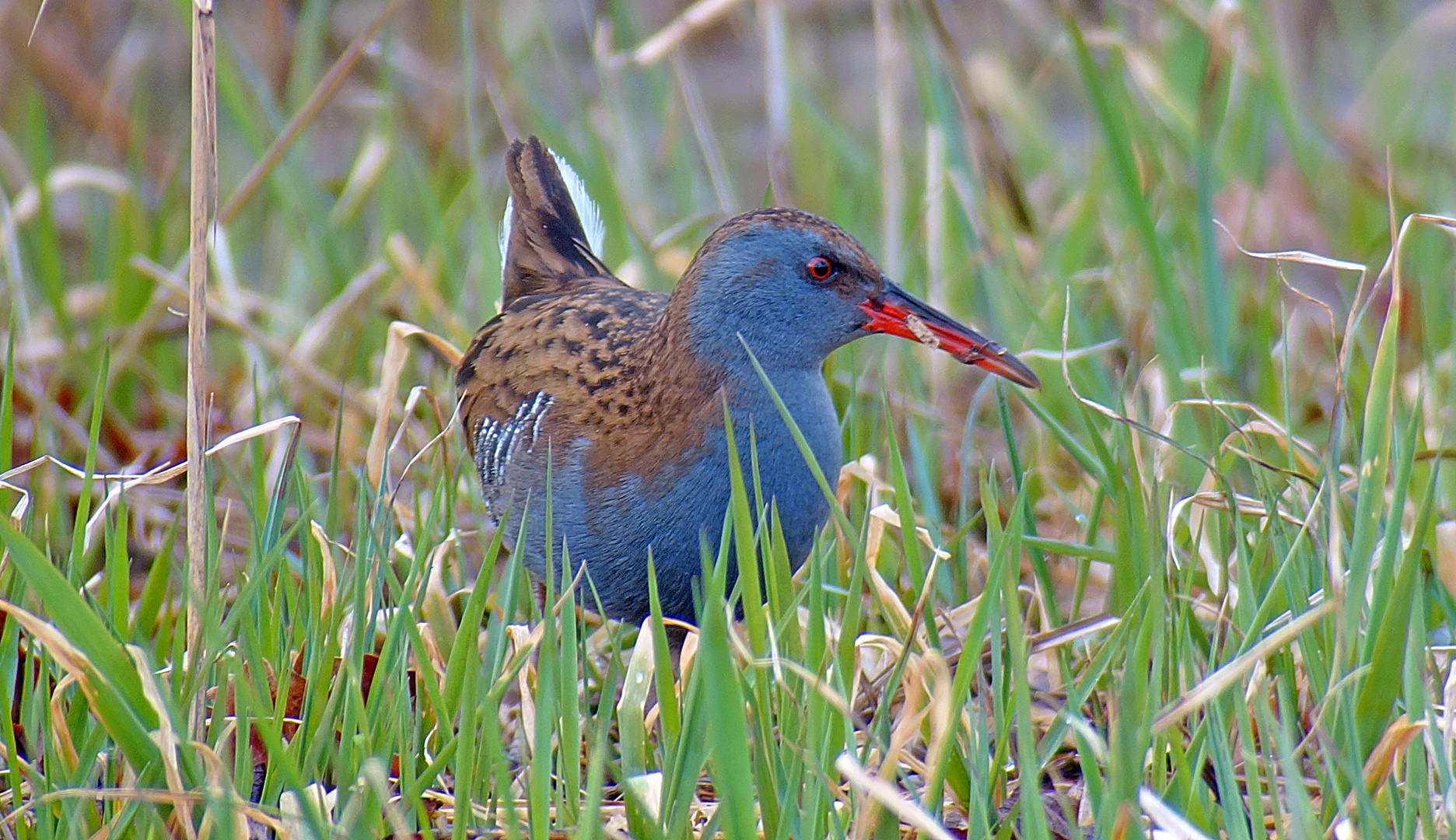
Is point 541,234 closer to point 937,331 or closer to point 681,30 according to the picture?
point 681,30

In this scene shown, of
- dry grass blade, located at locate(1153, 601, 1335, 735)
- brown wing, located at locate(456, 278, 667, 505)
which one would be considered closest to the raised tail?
brown wing, located at locate(456, 278, 667, 505)

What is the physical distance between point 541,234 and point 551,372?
65 centimetres

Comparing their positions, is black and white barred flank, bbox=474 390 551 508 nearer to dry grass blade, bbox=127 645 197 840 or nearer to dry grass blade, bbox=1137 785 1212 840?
dry grass blade, bbox=127 645 197 840

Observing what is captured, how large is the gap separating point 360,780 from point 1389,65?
4.56 metres

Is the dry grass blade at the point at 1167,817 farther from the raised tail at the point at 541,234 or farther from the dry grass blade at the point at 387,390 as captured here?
the raised tail at the point at 541,234

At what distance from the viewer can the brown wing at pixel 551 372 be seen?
2.78 meters

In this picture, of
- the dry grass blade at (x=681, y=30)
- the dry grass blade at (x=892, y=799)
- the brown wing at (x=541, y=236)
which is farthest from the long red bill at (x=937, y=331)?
the dry grass blade at (x=681, y=30)

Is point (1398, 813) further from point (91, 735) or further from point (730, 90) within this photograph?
point (730, 90)

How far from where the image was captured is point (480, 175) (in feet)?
12.7

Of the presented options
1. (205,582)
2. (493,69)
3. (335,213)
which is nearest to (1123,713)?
(205,582)

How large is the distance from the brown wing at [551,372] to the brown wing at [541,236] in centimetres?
19

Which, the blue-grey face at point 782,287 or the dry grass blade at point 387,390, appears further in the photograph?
the dry grass blade at point 387,390

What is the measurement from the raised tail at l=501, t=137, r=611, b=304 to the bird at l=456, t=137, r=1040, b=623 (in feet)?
1.72

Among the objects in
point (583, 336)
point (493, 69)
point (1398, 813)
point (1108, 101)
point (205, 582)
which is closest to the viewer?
point (1398, 813)
